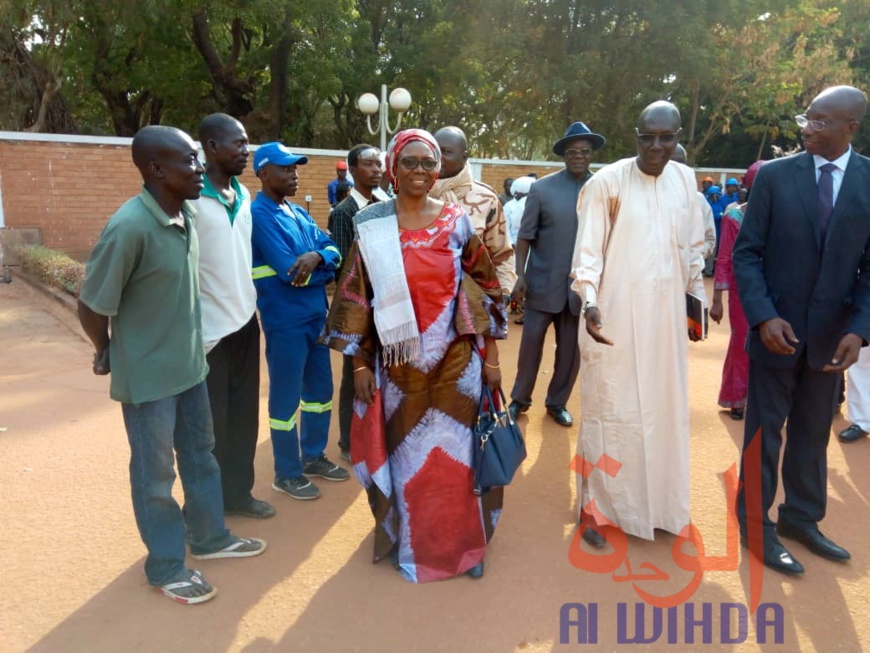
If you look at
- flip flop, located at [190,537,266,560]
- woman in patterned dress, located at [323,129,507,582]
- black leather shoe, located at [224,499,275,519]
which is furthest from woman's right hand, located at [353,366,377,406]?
black leather shoe, located at [224,499,275,519]

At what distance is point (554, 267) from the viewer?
15.5 feet

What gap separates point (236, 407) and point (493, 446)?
1.38 metres

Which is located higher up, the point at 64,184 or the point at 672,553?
the point at 64,184

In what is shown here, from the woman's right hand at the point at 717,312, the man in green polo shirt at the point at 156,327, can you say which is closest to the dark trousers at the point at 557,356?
the woman's right hand at the point at 717,312

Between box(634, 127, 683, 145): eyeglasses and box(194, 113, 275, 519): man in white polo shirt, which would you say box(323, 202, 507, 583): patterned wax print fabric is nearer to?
box(194, 113, 275, 519): man in white polo shirt

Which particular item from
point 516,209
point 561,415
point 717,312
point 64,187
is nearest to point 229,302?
point 561,415

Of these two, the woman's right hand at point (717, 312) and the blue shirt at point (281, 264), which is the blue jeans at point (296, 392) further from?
the woman's right hand at point (717, 312)

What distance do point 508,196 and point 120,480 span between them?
8.87 m

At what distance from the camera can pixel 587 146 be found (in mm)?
4508

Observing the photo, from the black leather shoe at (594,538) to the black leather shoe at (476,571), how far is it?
0.61 meters

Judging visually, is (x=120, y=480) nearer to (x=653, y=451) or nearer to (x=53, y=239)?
(x=653, y=451)

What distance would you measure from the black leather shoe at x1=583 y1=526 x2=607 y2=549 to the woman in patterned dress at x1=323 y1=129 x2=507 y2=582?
1.91ft

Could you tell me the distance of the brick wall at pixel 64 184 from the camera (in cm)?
1161

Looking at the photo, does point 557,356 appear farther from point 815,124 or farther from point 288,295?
point 815,124
